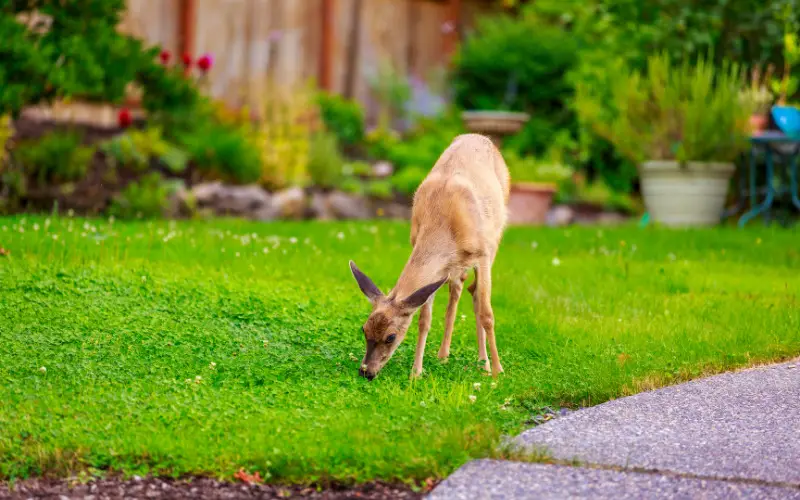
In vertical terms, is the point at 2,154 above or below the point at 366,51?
below

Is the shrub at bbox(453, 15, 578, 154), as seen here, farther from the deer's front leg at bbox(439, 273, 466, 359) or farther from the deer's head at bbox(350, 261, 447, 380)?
the deer's head at bbox(350, 261, 447, 380)

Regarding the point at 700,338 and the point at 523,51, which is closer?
the point at 700,338

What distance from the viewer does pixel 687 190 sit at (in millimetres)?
12102

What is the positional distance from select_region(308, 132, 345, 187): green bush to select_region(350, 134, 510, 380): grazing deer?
7.43 m

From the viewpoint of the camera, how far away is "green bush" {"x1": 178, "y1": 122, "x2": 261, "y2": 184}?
12273 mm

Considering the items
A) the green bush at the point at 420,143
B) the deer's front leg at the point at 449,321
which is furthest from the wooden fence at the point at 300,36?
the deer's front leg at the point at 449,321

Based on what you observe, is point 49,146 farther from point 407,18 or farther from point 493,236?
point 407,18

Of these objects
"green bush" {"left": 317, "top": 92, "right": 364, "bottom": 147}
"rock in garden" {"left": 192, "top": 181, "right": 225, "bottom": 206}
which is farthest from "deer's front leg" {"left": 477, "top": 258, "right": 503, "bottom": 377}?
"green bush" {"left": 317, "top": 92, "right": 364, "bottom": 147}

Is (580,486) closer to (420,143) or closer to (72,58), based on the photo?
(72,58)

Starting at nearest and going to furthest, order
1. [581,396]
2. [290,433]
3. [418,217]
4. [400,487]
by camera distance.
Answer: [400,487] < [290,433] < [581,396] < [418,217]

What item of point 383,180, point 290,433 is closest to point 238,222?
point 383,180

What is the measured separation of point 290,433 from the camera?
445cm

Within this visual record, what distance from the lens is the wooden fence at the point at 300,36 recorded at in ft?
44.8

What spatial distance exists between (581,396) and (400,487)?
4.95 feet
